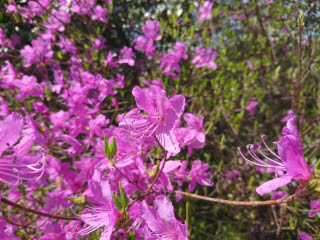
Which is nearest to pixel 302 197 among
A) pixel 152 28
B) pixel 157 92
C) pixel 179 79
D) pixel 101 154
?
pixel 157 92

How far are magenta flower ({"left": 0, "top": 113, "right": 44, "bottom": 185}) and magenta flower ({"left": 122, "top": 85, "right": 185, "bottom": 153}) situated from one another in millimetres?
423

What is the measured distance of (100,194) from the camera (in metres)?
1.07

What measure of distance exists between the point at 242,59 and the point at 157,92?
2.67 m

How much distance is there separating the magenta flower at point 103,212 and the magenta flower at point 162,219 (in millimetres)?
119

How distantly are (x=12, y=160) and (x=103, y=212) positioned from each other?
1.34 ft

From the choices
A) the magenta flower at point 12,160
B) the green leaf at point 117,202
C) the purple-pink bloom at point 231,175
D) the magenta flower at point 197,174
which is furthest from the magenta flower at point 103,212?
the purple-pink bloom at point 231,175

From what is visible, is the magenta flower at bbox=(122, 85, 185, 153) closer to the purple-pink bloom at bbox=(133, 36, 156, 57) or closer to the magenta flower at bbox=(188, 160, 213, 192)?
the magenta flower at bbox=(188, 160, 213, 192)

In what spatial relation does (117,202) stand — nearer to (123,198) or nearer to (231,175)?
(123,198)

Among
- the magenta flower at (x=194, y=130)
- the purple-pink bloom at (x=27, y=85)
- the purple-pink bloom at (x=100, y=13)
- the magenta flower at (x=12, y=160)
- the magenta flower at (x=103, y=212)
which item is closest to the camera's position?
the magenta flower at (x=12, y=160)

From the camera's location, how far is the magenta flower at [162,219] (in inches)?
38.2

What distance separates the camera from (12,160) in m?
0.96

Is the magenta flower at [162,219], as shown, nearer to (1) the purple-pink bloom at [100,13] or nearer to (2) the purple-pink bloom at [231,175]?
(2) the purple-pink bloom at [231,175]

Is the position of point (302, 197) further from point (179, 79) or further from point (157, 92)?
point (179, 79)

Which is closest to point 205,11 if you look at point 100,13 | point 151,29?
point 151,29
